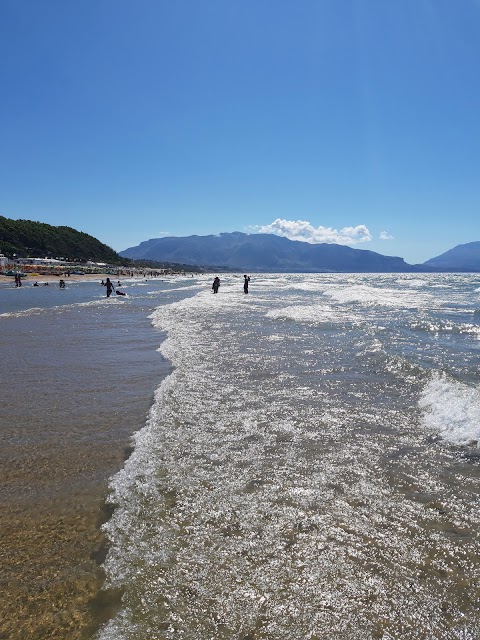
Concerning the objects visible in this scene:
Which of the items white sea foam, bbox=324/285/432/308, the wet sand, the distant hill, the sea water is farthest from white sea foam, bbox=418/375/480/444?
the distant hill

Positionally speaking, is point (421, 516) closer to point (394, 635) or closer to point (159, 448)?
point (394, 635)

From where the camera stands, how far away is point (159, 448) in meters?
5.84

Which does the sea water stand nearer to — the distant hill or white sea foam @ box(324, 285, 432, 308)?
white sea foam @ box(324, 285, 432, 308)

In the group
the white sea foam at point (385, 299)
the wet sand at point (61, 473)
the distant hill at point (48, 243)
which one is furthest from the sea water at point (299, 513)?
the distant hill at point (48, 243)

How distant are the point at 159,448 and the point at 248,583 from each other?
2819mm

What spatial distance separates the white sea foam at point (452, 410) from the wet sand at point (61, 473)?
193 inches

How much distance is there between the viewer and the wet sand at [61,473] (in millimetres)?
3107

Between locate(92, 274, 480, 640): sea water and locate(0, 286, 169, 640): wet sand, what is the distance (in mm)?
235

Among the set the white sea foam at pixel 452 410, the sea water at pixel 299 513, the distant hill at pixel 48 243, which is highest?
the distant hill at pixel 48 243

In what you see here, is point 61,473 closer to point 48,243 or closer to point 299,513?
point 299,513

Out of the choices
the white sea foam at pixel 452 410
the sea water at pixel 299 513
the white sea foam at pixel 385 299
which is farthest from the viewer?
the white sea foam at pixel 385 299

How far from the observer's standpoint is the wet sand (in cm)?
311

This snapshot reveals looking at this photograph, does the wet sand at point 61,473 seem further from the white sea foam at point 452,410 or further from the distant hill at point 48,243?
the distant hill at point 48,243

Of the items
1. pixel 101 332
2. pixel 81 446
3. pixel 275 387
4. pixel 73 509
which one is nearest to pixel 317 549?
pixel 73 509
